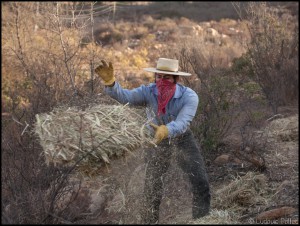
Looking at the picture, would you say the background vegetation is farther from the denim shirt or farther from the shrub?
the denim shirt

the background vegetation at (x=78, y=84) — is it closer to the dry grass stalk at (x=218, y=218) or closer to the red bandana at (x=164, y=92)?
the red bandana at (x=164, y=92)

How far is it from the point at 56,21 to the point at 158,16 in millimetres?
24618

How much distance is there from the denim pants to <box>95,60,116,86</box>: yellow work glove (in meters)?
0.63

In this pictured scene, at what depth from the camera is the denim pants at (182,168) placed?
13.0 feet

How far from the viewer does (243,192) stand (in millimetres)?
4727

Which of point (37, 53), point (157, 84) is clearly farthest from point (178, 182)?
point (37, 53)

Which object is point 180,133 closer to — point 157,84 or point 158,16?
point 157,84

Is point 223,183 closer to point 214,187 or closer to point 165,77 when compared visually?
point 214,187

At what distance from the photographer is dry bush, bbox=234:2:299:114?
8.34 m

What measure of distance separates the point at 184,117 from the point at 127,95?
500 millimetres

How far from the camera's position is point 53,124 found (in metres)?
3.27

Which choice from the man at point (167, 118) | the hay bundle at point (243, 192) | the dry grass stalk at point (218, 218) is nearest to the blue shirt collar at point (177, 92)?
the man at point (167, 118)

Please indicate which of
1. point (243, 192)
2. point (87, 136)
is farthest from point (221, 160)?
point (87, 136)

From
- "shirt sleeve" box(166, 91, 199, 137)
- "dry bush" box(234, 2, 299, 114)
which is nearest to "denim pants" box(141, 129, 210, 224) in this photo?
"shirt sleeve" box(166, 91, 199, 137)
